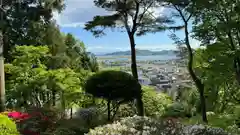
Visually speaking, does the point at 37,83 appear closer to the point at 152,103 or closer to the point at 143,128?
the point at 152,103

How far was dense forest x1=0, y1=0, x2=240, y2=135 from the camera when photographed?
6961 millimetres

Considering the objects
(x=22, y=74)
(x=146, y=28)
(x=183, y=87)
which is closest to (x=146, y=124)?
(x=146, y=28)

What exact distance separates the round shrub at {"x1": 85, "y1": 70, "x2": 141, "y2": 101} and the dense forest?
3 cm

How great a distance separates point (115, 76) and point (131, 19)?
6.97 ft

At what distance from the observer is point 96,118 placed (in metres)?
9.43

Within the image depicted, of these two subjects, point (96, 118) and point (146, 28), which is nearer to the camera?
point (96, 118)

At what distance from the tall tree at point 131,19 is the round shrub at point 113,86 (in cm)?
91

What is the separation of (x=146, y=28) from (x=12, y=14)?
202 inches

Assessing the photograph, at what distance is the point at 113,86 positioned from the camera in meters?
8.73

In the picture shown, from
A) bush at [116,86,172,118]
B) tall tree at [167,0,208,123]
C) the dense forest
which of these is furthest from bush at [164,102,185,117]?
tall tree at [167,0,208,123]

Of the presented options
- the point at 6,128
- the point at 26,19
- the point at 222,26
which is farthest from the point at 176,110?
the point at 6,128

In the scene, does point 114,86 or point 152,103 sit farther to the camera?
point 152,103

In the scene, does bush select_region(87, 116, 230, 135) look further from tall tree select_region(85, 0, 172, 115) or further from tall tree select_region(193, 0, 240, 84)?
tall tree select_region(85, 0, 172, 115)

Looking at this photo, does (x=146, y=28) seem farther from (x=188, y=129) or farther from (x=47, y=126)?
(x=188, y=129)
